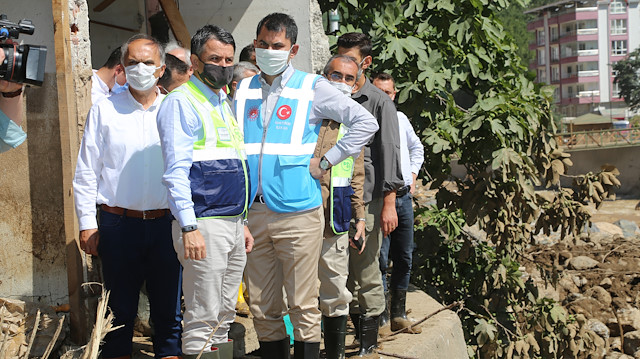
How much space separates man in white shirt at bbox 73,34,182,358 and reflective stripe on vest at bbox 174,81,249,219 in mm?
463

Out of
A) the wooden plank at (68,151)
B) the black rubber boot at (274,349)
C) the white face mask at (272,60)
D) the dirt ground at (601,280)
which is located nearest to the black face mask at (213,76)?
the white face mask at (272,60)

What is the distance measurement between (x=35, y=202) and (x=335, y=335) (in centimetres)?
198

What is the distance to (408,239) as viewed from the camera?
5797 mm

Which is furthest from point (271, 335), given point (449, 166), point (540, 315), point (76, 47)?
point (540, 315)

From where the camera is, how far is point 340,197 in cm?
451

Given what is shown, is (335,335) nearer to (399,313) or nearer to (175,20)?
(399,313)

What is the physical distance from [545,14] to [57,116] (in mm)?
79835

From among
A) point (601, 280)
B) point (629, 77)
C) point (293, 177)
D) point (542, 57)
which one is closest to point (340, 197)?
point (293, 177)

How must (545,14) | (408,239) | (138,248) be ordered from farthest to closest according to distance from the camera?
(545,14)
(408,239)
(138,248)

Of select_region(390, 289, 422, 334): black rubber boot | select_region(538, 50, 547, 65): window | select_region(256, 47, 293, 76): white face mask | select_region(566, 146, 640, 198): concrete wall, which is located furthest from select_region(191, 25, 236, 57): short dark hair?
select_region(538, 50, 547, 65): window

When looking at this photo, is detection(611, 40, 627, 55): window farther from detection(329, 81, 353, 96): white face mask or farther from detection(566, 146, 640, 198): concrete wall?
detection(329, 81, 353, 96): white face mask

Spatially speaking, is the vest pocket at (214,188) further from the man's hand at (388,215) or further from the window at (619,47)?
the window at (619,47)

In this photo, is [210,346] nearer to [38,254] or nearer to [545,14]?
[38,254]

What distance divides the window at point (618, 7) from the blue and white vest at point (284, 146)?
77.5 metres
